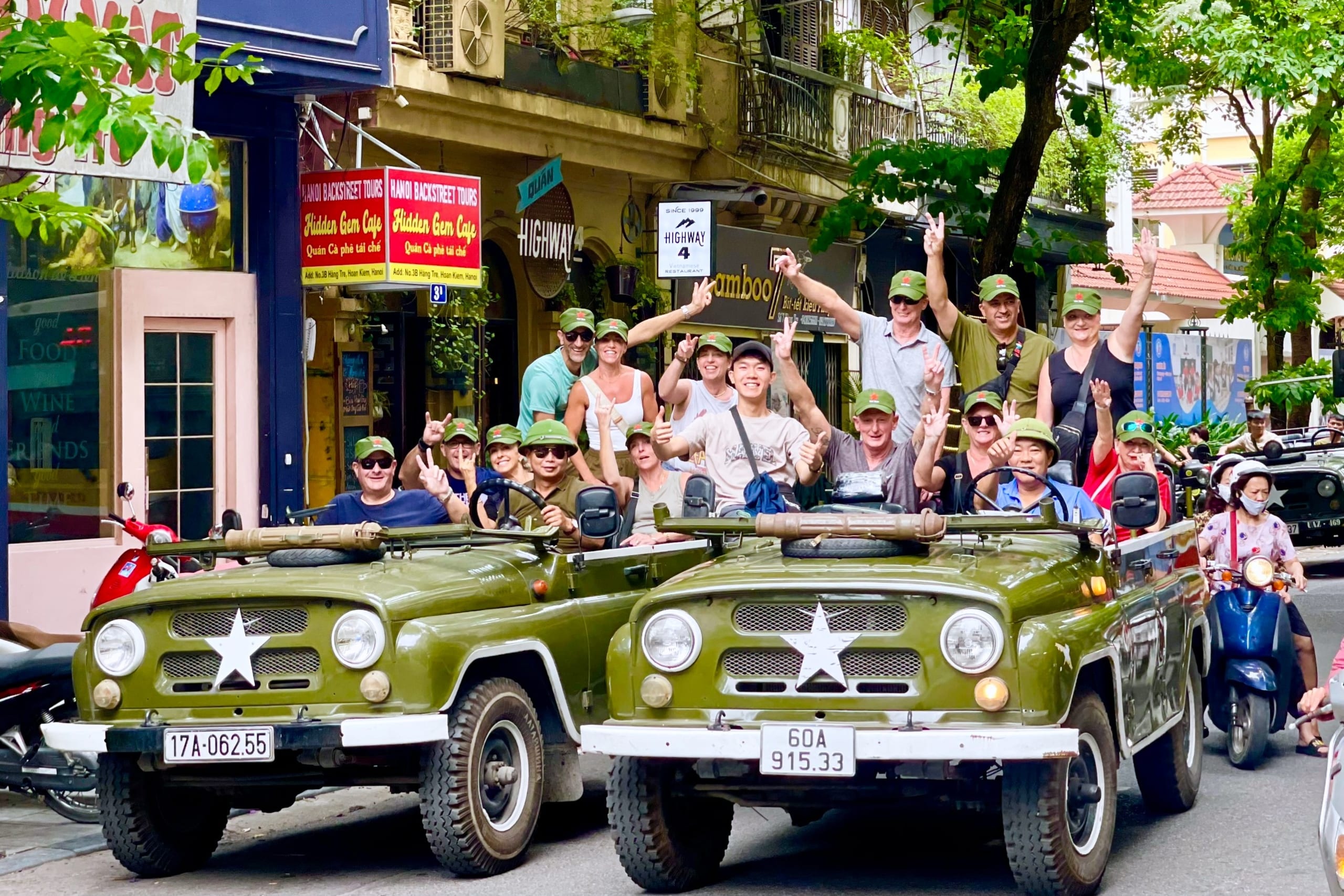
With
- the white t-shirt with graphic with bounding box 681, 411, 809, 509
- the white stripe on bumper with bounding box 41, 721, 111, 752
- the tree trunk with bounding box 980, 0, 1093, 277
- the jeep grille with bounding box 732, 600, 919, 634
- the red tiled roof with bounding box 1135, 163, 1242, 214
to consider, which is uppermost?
the red tiled roof with bounding box 1135, 163, 1242, 214

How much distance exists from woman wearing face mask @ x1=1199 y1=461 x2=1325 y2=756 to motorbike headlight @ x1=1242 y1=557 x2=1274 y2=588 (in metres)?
0.15

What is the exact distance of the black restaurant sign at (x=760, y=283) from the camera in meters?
24.1

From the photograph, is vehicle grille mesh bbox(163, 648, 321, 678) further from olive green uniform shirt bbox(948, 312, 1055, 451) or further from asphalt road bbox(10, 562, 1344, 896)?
olive green uniform shirt bbox(948, 312, 1055, 451)

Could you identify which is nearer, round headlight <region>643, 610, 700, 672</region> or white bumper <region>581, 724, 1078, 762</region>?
white bumper <region>581, 724, 1078, 762</region>

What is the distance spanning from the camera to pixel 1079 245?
19656 millimetres

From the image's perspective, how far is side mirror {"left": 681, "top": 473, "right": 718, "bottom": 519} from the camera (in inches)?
340

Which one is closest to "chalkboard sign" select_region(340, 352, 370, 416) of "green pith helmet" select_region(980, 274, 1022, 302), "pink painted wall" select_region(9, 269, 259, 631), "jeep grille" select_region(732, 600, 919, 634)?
"pink painted wall" select_region(9, 269, 259, 631)

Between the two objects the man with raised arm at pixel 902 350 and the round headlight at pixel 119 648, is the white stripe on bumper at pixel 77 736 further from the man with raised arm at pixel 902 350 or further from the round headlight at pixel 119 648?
the man with raised arm at pixel 902 350

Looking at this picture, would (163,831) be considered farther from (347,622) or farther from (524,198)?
(524,198)

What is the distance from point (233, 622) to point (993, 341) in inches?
194

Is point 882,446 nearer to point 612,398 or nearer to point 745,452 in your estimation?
point 745,452

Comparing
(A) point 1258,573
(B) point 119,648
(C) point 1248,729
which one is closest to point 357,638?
(B) point 119,648

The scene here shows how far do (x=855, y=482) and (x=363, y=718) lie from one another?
2218 millimetres

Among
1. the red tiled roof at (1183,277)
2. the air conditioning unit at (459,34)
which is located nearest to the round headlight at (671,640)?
the air conditioning unit at (459,34)
